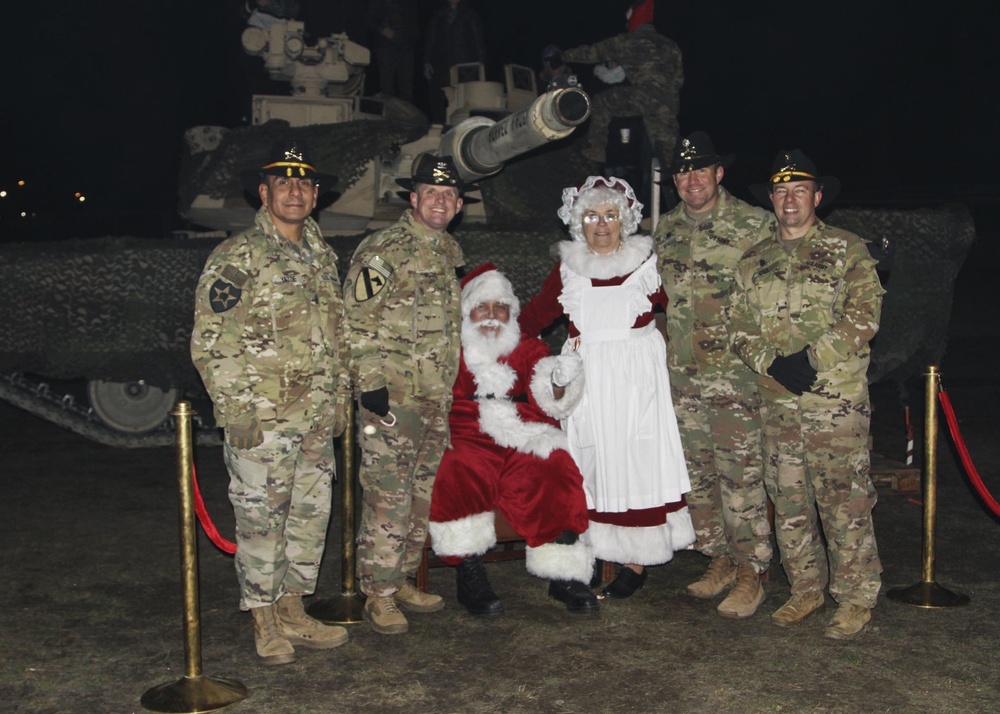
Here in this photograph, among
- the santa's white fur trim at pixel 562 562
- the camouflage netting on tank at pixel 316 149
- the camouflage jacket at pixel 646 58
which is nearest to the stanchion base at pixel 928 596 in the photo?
the santa's white fur trim at pixel 562 562

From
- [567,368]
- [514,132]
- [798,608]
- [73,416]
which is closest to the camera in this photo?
[798,608]

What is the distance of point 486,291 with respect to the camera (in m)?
5.34

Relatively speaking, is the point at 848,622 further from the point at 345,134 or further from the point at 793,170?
the point at 345,134

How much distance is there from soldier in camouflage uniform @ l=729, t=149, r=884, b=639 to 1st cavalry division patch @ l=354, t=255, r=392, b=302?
5.55ft

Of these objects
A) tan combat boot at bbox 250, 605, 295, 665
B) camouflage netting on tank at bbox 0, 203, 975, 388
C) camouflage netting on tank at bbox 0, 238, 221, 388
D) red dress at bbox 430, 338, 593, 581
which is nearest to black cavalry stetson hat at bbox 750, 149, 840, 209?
red dress at bbox 430, 338, 593, 581

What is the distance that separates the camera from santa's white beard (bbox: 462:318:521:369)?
→ 532 centimetres

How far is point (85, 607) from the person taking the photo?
5.19m

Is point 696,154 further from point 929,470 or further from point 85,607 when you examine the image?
point 85,607

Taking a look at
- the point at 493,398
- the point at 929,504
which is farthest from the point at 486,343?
the point at 929,504

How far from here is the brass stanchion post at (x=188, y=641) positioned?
3.94m

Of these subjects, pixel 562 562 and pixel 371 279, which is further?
pixel 562 562

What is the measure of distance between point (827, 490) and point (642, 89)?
5695 millimetres

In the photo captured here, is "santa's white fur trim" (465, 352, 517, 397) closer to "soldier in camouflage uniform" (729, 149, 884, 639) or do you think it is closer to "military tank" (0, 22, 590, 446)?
"soldier in camouflage uniform" (729, 149, 884, 639)

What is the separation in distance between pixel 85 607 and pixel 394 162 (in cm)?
515
